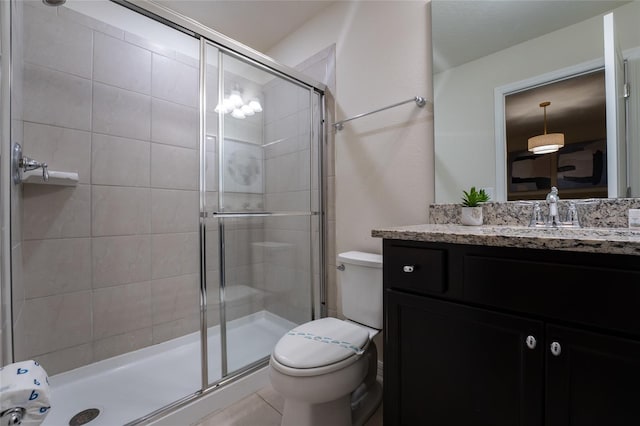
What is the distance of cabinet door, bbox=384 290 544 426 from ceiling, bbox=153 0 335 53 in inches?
79.7

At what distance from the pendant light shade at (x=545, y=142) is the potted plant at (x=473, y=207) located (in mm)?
264

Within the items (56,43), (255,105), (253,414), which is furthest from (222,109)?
(253,414)

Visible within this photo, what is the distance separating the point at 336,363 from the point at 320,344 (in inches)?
4.9

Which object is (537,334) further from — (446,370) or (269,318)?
(269,318)

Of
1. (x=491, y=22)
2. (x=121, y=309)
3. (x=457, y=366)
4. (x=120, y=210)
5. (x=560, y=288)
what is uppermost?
(x=491, y=22)

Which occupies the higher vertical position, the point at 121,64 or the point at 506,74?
the point at 121,64

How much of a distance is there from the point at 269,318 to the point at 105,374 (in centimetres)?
102

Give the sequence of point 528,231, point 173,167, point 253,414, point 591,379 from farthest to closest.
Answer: point 173,167 < point 253,414 < point 528,231 < point 591,379

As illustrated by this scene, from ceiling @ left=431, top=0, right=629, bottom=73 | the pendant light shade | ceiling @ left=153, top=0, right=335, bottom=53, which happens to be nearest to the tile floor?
the pendant light shade

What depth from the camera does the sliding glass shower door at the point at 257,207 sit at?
→ 1600 mm

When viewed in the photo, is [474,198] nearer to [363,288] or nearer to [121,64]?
[363,288]

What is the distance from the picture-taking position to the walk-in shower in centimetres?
149

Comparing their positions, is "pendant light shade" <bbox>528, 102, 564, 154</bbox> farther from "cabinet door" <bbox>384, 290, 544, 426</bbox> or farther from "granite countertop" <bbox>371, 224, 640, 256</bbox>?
"cabinet door" <bbox>384, 290, 544, 426</bbox>

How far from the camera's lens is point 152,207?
193cm
